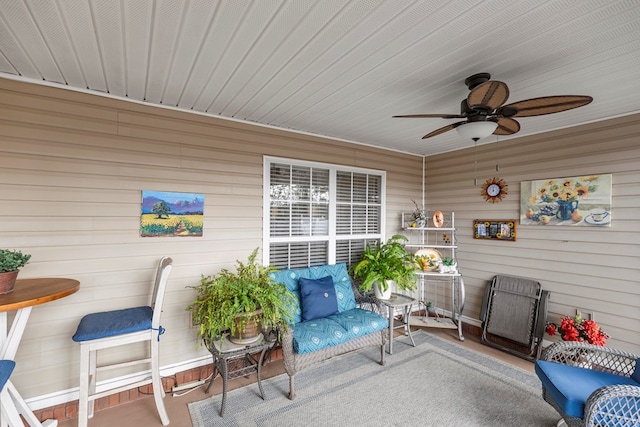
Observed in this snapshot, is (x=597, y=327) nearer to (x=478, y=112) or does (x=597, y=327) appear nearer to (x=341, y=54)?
(x=478, y=112)

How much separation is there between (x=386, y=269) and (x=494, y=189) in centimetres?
189

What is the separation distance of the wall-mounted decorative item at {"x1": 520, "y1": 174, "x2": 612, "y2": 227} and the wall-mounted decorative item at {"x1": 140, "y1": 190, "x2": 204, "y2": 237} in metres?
3.89

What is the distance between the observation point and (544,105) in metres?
1.79

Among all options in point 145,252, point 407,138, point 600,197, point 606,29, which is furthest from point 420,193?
point 145,252

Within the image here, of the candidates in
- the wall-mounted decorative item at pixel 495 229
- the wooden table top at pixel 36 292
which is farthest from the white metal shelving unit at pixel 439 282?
the wooden table top at pixel 36 292

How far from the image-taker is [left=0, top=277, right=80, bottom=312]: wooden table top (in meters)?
1.58

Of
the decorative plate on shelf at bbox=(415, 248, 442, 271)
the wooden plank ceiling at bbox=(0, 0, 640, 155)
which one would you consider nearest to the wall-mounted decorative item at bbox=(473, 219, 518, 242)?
the decorative plate on shelf at bbox=(415, 248, 442, 271)

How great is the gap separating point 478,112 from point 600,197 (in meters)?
2.15

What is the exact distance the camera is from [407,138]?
3.78 meters

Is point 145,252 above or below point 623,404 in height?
above

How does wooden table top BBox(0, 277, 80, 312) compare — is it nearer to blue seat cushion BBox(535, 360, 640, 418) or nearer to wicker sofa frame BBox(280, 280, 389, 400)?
wicker sofa frame BBox(280, 280, 389, 400)

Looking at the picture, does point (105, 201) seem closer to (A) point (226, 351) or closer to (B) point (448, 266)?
(A) point (226, 351)

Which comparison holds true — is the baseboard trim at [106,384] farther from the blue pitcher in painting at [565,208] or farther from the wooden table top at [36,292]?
the blue pitcher in painting at [565,208]

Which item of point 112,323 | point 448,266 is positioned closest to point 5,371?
point 112,323
